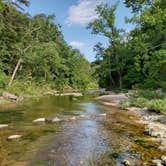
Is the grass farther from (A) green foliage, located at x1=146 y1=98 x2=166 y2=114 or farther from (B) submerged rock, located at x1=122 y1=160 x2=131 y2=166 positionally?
(B) submerged rock, located at x1=122 y1=160 x2=131 y2=166

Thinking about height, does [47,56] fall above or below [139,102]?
above

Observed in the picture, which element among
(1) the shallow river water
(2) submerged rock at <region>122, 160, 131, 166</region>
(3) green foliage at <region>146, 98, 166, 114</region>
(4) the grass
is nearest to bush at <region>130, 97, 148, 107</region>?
(4) the grass

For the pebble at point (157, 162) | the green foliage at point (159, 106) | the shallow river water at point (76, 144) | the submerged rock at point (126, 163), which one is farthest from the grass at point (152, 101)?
the submerged rock at point (126, 163)

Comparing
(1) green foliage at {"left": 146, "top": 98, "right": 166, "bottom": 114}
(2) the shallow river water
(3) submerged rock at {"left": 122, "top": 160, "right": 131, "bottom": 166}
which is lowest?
(3) submerged rock at {"left": 122, "top": 160, "right": 131, "bottom": 166}

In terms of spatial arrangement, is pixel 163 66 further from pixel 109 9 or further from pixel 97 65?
pixel 97 65

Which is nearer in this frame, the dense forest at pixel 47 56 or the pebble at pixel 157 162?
the pebble at pixel 157 162

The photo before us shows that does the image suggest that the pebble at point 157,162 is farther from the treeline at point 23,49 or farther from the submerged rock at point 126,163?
the treeline at point 23,49

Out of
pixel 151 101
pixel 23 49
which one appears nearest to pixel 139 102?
pixel 151 101

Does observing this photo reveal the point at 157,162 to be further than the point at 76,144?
No

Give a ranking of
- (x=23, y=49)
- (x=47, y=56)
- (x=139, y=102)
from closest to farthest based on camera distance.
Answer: (x=139, y=102)
(x=23, y=49)
(x=47, y=56)

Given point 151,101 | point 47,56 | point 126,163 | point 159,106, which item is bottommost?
point 126,163

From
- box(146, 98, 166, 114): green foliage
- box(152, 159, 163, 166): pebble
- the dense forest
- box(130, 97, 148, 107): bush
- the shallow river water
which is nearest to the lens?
box(152, 159, 163, 166): pebble

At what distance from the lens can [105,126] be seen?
12.9 metres

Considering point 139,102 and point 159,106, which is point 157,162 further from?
point 139,102
